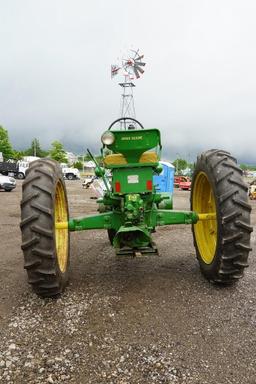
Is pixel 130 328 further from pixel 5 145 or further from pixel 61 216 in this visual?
pixel 5 145

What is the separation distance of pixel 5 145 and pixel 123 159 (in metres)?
67.9

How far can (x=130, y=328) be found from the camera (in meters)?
3.32

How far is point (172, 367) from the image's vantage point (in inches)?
107

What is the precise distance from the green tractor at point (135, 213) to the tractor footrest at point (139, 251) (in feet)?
0.04

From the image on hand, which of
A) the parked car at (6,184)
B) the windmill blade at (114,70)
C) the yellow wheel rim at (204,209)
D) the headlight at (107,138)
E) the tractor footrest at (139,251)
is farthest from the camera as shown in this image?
the windmill blade at (114,70)

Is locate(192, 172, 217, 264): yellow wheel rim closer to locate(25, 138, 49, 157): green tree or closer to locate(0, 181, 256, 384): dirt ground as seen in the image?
locate(0, 181, 256, 384): dirt ground

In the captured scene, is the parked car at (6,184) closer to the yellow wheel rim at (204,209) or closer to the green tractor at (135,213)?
the green tractor at (135,213)

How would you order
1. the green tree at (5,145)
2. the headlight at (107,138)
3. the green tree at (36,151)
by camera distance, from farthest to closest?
the green tree at (36,151) → the green tree at (5,145) → the headlight at (107,138)

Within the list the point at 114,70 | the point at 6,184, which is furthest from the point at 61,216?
the point at 114,70

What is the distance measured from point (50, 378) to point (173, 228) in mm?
6805

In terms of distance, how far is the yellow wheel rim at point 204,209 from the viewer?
4.92 metres

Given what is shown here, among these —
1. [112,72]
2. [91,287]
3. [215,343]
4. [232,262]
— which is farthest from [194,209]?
[112,72]

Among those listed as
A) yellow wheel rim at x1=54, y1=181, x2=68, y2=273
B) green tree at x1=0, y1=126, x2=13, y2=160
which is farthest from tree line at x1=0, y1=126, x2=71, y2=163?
yellow wheel rim at x1=54, y1=181, x2=68, y2=273

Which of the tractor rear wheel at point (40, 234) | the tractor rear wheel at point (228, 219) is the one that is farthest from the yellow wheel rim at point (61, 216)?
the tractor rear wheel at point (228, 219)
